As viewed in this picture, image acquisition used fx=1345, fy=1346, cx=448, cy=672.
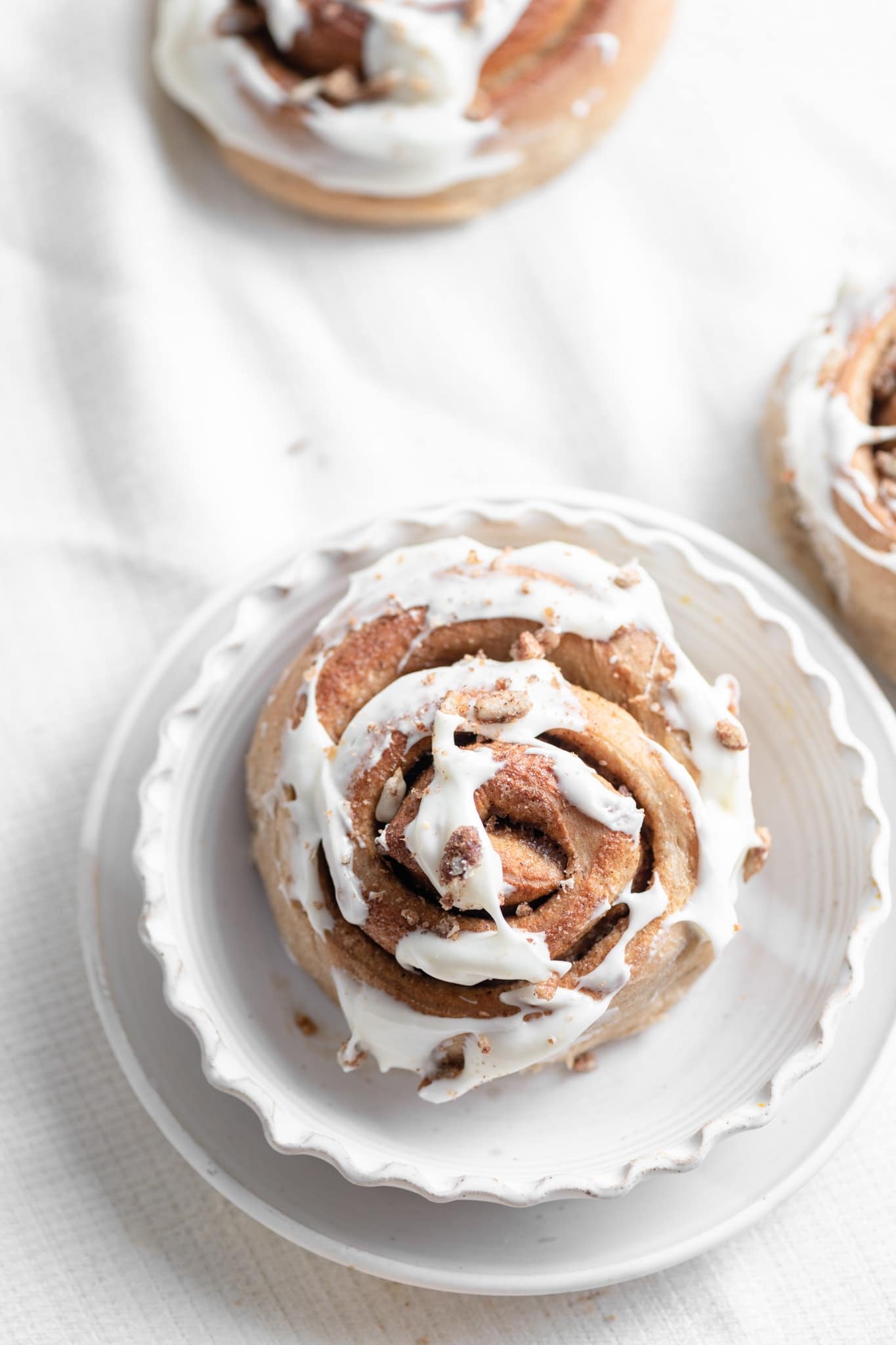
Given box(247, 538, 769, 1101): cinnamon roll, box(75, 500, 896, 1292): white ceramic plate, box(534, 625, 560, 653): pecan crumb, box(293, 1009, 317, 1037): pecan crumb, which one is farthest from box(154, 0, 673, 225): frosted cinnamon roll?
box(293, 1009, 317, 1037): pecan crumb

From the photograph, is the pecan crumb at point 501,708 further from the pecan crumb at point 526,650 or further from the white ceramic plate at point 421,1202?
the white ceramic plate at point 421,1202

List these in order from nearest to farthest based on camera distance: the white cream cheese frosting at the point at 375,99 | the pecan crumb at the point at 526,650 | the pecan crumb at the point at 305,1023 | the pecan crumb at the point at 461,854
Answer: the pecan crumb at the point at 461,854
the pecan crumb at the point at 526,650
the pecan crumb at the point at 305,1023
the white cream cheese frosting at the point at 375,99

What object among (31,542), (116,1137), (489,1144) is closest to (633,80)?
(31,542)

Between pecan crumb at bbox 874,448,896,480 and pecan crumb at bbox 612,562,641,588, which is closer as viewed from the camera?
pecan crumb at bbox 612,562,641,588

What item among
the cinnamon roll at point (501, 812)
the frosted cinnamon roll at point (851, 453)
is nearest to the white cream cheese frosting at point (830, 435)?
the frosted cinnamon roll at point (851, 453)

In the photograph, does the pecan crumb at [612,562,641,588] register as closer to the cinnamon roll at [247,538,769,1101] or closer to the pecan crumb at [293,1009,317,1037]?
the cinnamon roll at [247,538,769,1101]

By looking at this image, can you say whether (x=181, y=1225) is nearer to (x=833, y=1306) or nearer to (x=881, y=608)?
(x=833, y=1306)
